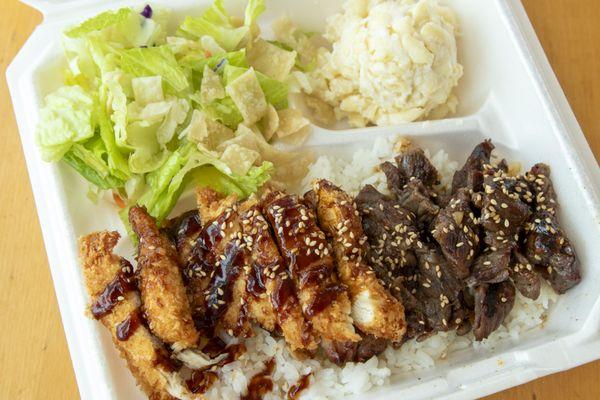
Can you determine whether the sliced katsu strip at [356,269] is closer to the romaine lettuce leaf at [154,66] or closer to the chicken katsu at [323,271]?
the chicken katsu at [323,271]

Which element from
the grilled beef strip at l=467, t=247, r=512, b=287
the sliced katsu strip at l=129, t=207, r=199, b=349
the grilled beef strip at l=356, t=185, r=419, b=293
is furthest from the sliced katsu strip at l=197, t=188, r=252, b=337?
the grilled beef strip at l=467, t=247, r=512, b=287

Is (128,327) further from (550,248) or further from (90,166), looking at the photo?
(550,248)

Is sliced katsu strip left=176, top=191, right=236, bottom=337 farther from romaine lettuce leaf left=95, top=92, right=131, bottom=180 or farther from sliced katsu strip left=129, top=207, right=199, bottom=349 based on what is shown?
romaine lettuce leaf left=95, top=92, right=131, bottom=180

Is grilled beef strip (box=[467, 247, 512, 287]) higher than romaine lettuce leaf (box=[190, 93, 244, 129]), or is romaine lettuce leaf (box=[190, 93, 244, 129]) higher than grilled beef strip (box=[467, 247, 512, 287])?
romaine lettuce leaf (box=[190, 93, 244, 129])

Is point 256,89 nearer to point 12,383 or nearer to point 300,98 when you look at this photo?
point 300,98

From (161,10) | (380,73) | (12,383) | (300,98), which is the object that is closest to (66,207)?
(12,383)

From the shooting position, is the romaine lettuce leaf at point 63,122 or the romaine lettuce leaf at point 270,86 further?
the romaine lettuce leaf at point 270,86

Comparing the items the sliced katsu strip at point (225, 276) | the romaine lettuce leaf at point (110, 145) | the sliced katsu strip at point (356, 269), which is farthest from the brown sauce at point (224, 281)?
the romaine lettuce leaf at point (110, 145)
